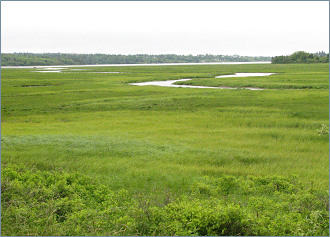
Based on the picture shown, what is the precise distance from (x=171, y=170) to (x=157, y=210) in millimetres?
3951

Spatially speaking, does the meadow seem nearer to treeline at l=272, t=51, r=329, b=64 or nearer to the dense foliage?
the dense foliage

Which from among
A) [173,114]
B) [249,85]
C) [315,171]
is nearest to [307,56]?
[249,85]

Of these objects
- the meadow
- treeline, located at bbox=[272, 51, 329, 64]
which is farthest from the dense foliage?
treeline, located at bbox=[272, 51, 329, 64]

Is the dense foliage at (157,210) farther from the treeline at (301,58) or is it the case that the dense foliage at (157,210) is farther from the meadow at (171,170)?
the treeline at (301,58)

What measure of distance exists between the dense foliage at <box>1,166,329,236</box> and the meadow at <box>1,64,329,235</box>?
3 centimetres

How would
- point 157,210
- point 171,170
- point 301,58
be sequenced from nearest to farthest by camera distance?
point 157,210, point 171,170, point 301,58

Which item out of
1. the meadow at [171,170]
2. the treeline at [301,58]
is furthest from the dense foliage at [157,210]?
the treeline at [301,58]

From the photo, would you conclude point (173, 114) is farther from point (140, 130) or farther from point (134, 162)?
point (134, 162)

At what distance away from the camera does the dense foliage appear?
276 inches

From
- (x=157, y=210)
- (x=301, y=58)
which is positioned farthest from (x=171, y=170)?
(x=301, y=58)

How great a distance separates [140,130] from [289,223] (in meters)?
12.4

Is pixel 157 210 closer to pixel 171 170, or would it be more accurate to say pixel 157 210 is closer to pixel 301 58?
pixel 171 170

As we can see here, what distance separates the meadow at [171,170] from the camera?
23.8 ft

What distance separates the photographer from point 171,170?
38.4 ft
